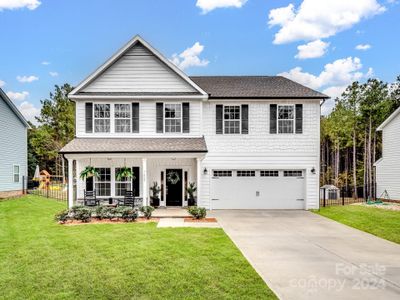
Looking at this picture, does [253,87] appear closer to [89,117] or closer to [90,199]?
[89,117]

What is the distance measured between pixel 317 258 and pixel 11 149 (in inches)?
884

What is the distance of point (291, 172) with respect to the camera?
1878 centimetres

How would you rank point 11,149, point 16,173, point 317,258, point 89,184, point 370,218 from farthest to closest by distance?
point 16,173
point 11,149
point 89,184
point 370,218
point 317,258

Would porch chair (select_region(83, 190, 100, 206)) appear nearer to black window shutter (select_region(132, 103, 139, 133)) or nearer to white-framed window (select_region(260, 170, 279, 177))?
black window shutter (select_region(132, 103, 139, 133))

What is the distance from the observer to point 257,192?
1878 centimetres

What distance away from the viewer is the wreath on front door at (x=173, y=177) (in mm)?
18589

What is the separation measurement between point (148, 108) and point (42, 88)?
87.6 ft

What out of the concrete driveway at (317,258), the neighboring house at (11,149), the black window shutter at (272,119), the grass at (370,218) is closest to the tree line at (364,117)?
the grass at (370,218)

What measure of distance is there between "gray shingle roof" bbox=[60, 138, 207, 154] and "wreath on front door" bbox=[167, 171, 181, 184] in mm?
2109

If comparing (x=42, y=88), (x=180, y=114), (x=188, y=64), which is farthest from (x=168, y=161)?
(x=42, y=88)

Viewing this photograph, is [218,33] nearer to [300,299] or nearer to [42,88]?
[300,299]

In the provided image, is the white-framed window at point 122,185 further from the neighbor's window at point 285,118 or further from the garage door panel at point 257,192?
the neighbor's window at point 285,118

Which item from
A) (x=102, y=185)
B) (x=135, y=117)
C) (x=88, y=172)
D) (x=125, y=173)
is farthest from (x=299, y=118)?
(x=88, y=172)

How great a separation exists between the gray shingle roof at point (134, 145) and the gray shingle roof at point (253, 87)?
10.5 feet
